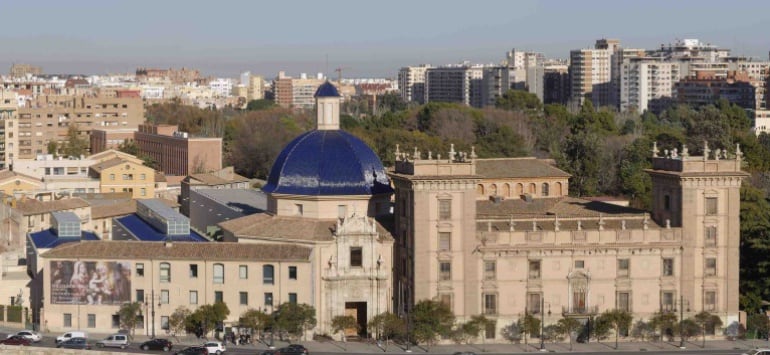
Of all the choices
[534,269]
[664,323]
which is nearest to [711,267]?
[664,323]

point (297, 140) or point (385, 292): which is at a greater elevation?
point (297, 140)

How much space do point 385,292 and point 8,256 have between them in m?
18.2

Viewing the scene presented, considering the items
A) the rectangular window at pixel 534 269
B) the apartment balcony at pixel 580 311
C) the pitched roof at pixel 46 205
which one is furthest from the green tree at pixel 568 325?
the pitched roof at pixel 46 205

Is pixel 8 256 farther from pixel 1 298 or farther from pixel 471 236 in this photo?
pixel 471 236

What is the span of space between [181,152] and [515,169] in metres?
49.7

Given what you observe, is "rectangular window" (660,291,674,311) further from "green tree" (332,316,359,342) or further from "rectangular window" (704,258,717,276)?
"green tree" (332,316,359,342)

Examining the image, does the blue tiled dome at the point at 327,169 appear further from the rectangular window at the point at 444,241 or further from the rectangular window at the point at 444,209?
the rectangular window at the point at 444,241

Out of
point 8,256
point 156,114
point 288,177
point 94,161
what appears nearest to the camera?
point 288,177

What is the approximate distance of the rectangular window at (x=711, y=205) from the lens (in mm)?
61594

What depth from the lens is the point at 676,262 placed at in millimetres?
61594

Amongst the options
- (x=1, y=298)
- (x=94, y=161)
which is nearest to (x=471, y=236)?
(x=1, y=298)

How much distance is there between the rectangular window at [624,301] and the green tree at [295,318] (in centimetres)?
1162

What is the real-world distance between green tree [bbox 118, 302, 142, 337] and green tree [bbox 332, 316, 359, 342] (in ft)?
24.4

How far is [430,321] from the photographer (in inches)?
2328
